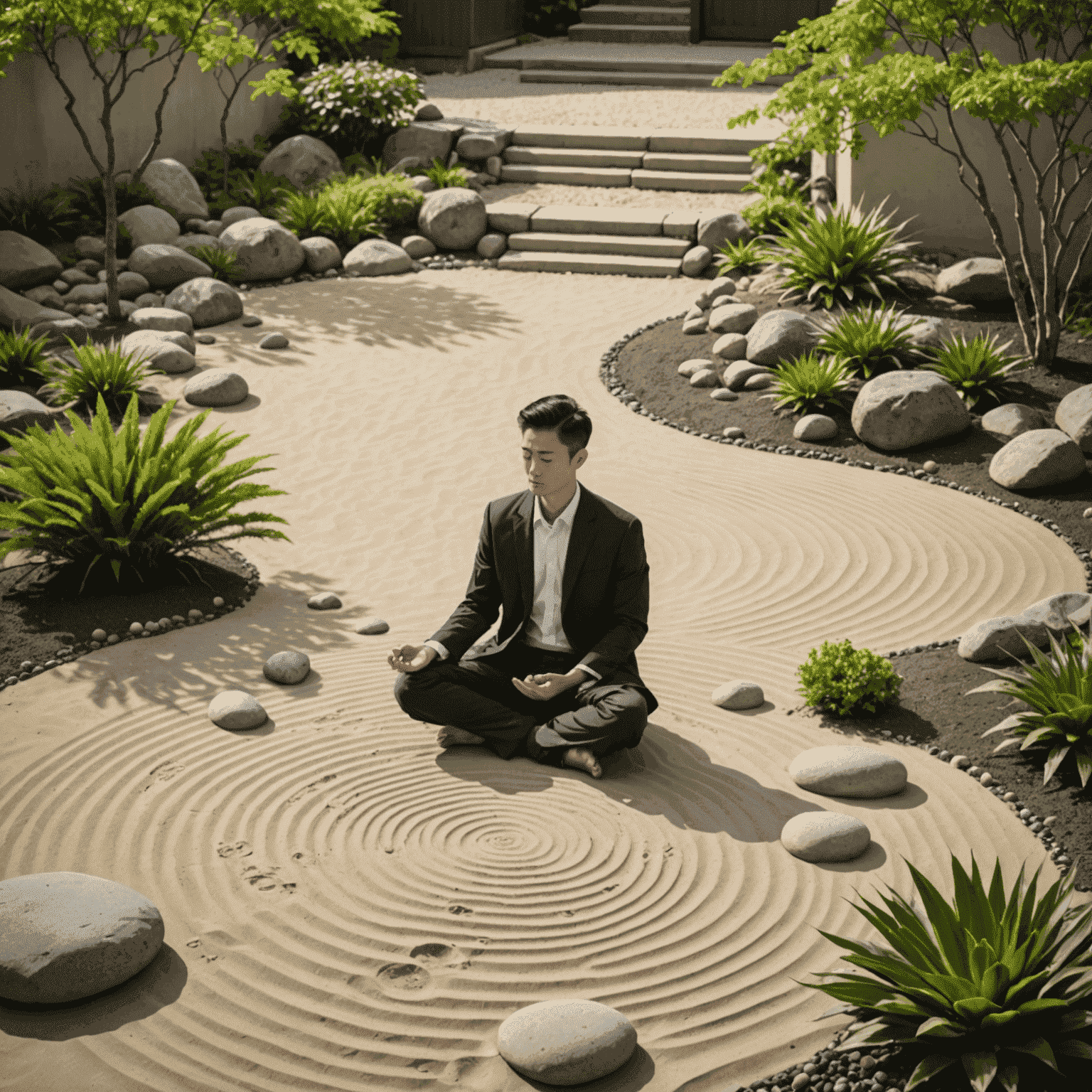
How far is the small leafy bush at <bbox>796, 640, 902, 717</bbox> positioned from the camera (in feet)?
17.8

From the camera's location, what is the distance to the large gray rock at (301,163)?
15820mm

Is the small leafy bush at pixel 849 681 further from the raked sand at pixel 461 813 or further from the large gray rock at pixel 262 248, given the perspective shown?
the large gray rock at pixel 262 248

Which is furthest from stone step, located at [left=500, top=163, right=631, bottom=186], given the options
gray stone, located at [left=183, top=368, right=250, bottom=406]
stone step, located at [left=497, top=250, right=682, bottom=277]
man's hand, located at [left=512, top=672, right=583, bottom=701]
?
man's hand, located at [left=512, top=672, right=583, bottom=701]

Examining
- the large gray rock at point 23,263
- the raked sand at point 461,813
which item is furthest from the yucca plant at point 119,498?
the large gray rock at point 23,263

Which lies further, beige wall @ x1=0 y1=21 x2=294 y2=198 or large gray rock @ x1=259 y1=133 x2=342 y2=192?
large gray rock @ x1=259 y1=133 x2=342 y2=192

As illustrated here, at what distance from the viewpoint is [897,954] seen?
3.52 meters

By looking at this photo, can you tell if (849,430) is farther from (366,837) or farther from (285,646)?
(366,837)

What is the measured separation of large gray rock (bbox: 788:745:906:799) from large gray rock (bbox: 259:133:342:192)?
13.0 m

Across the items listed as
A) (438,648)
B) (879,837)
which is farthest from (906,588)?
(438,648)

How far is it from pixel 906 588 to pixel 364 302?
7.64 m

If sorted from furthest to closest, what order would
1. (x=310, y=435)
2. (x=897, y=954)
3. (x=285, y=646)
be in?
(x=310, y=435) < (x=285, y=646) < (x=897, y=954)

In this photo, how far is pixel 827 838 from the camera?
14.5 feet

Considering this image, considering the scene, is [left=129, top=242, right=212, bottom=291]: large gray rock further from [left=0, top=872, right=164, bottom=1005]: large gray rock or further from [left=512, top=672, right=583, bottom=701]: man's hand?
[left=0, top=872, right=164, bottom=1005]: large gray rock

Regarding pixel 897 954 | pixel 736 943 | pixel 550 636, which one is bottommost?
pixel 736 943
